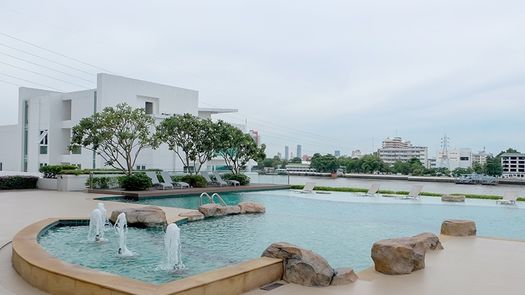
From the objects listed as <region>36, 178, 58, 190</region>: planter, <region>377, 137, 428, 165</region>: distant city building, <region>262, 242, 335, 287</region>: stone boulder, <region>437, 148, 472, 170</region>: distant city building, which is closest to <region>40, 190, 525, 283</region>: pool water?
<region>262, 242, 335, 287</region>: stone boulder

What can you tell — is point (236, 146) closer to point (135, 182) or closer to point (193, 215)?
point (135, 182)

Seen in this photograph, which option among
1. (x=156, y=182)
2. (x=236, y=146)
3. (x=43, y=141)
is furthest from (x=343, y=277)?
(x=43, y=141)

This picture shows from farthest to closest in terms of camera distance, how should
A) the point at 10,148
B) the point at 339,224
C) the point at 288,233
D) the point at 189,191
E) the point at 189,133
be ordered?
1. the point at 10,148
2. the point at 189,133
3. the point at 189,191
4. the point at 339,224
5. the point at 288,233

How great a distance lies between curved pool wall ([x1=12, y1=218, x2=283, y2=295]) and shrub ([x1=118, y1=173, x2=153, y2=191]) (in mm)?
14630

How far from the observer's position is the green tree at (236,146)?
25.5m

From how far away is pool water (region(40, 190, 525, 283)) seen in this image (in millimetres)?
7336

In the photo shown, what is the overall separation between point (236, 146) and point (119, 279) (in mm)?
22098

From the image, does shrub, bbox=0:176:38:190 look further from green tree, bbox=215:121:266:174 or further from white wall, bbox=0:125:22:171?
white wall, bbox=0:125:22:171

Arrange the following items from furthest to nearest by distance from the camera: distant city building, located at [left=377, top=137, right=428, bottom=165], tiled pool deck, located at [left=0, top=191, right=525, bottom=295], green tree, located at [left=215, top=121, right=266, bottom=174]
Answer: distant city building, located at [left=377, top=137, right=428, bottom=165] → green tree, located at [left=215, top=121, right=266, bottom=174] → tiled pool deck, located at [left=0, top=191, right=525, bottom=295]

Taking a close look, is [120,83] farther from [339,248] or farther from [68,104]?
[339,248]

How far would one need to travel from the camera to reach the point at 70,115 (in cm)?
3975

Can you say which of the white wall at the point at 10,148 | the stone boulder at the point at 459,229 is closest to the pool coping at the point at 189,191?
the stone boulder at the point at 459,229

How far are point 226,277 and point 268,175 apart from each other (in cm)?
2340

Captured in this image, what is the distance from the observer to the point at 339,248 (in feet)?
28.9
